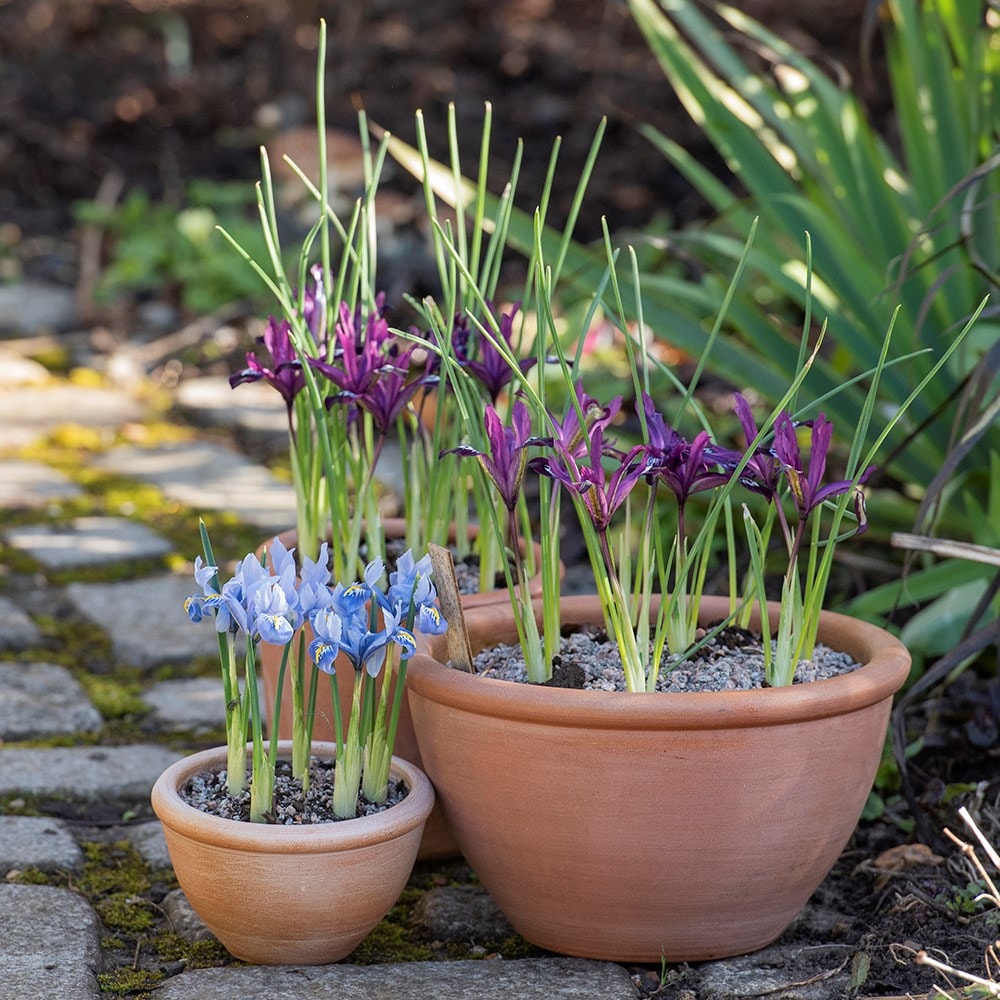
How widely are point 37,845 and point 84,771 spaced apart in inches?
9.2

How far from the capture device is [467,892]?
67.0 inches

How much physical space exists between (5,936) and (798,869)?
2.78ft

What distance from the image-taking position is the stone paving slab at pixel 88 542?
285cm

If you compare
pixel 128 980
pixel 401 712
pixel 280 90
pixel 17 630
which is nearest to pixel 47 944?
pixel 128 980

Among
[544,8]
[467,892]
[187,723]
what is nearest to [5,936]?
[467,892]

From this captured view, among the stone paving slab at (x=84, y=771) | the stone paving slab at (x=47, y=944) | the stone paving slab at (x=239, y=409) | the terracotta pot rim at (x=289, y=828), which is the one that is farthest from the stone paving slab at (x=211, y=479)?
the terracotta pot rim at (x=289, y=828)

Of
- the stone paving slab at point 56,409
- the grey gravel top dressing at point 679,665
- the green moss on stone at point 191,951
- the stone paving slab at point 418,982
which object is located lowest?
the stone paving slab at point 56,409

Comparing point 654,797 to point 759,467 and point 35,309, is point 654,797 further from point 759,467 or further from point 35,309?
point 35,309

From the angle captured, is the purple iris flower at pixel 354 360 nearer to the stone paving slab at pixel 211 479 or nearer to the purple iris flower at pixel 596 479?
the purple iris flower at pixel 596 479

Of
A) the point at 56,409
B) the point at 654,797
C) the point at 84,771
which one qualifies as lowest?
the point at 56,409

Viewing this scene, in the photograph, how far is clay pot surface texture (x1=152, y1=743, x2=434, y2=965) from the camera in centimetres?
140

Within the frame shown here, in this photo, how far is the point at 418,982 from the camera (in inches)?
56.8

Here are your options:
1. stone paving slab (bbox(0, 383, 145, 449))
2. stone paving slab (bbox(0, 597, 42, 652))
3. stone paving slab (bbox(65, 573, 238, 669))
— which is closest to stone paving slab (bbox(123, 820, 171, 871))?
stone paving slab (bbox(65, 573, 238, 669))

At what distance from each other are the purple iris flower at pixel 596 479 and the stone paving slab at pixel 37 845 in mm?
812
